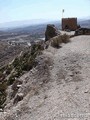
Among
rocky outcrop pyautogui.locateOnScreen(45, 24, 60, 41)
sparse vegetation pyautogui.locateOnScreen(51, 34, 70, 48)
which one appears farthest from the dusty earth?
rocky outcrop pyautogui.locateOnScreen(45, 24, 60, 41)

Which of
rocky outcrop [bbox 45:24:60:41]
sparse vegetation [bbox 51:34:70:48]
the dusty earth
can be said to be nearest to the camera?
the dusty earth

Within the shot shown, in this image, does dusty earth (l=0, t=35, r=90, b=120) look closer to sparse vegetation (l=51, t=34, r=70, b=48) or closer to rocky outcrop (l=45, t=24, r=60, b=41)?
sparse vegetation (l=51, t=34, r=70, b=48)

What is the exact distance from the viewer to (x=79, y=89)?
13922 millimetres

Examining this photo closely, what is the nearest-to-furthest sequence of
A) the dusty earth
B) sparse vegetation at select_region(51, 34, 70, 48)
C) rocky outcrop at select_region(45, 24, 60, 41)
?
the dusty earth, sparse vegetation at select_region(51, 34, 70, 48), rocky outcrop at select_region(45, 24, 60, 41)

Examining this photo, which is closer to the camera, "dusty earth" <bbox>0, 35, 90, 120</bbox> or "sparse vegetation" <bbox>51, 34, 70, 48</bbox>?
"dusty earth" <bbox>0, 35, 90, 120</bbox>

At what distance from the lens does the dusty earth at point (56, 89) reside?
11789mm

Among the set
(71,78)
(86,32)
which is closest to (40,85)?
(71,78)

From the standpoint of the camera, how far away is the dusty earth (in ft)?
38.7

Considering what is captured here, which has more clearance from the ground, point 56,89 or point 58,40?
point 58,40

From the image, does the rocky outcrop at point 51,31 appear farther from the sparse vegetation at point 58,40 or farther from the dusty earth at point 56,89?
the dusty earth at point 56,89

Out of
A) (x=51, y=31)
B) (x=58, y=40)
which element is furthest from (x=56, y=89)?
(x=51, y=31)

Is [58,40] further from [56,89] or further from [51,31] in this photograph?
[56,89]

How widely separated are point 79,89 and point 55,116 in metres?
2.98

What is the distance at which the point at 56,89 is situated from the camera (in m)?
14.8
